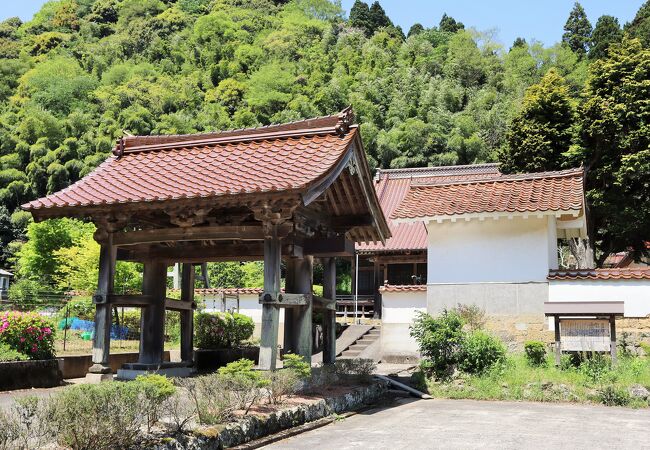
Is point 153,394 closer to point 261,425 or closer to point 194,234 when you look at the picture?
point 261,425

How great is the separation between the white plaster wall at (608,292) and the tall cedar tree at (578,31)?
189 feet

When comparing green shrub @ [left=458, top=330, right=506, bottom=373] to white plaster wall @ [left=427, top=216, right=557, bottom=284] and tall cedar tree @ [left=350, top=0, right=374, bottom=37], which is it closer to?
white plaster wall @ [left=427, top=216, right=557, bottom=284]

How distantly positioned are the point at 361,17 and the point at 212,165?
91.8 m

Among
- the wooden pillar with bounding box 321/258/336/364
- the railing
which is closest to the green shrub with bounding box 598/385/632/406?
the wooden pillar with bounding box 321/258/336/364

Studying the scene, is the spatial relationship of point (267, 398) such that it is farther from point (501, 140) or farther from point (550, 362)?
point (501, 140)

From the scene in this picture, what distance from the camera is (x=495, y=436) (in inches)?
357

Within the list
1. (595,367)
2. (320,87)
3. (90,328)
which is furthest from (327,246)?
(320,87)

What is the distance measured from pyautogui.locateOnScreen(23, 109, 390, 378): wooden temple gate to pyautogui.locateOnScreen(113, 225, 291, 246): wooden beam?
19 mm

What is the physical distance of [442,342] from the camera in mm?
14820

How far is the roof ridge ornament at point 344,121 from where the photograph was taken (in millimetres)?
12141

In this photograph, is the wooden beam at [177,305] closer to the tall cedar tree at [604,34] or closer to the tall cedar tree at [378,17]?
the tall cedar tree at [604,34]

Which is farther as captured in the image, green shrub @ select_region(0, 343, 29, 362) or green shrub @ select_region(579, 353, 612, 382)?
green shrub @ select_region(579, 353, 612, 382)

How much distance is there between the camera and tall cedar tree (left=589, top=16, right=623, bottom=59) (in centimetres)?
5213

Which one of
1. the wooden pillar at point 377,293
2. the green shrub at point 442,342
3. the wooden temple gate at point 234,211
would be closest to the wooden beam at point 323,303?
the wooden temple gate at point 234,211
